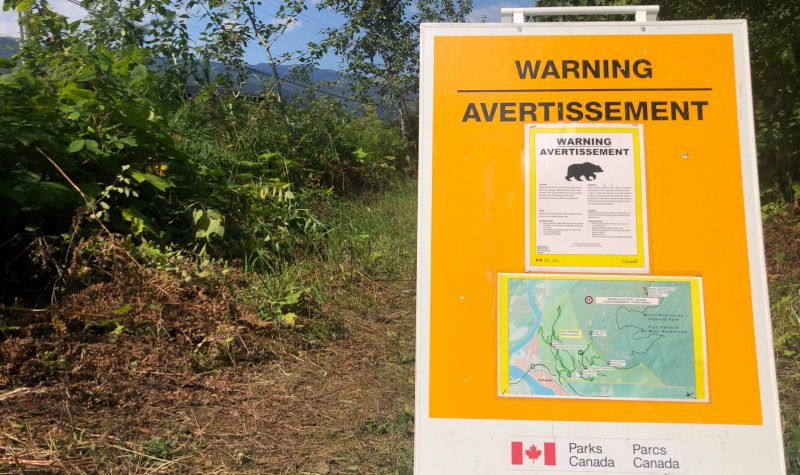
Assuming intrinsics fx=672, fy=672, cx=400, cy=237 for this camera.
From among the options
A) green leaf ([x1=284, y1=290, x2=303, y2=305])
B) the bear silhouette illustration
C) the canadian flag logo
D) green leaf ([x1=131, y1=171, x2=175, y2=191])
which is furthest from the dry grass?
the bear silhouette illustration

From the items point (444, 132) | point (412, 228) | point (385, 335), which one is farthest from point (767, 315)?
point (412, 228)

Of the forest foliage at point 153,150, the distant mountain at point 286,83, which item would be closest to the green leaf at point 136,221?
the forest foliage at point 153,150

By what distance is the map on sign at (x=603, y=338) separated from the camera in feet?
7.14

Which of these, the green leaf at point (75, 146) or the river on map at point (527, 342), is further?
the green leaf at point (75, 146)

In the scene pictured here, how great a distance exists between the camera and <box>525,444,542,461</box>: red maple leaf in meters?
2.17

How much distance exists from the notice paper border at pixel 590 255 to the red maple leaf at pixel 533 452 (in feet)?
1.89

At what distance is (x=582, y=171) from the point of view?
227 cm

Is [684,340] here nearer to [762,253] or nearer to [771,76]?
[762,253]

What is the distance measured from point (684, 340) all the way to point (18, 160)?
395 cm

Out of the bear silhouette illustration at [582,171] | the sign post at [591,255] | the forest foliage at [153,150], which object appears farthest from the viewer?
the forest foliage at [153,150]

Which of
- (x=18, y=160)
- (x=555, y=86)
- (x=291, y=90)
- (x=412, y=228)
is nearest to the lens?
(x=555, y=86)

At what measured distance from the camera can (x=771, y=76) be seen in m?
6.46

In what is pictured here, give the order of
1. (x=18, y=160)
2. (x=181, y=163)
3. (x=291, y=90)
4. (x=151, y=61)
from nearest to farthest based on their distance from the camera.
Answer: (x=18, y=160), (x=181, y=163), (x=151, y=61), (x=291, y=90)

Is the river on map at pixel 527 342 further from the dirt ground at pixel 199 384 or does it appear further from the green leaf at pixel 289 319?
the green leaf at pixel 289 319
